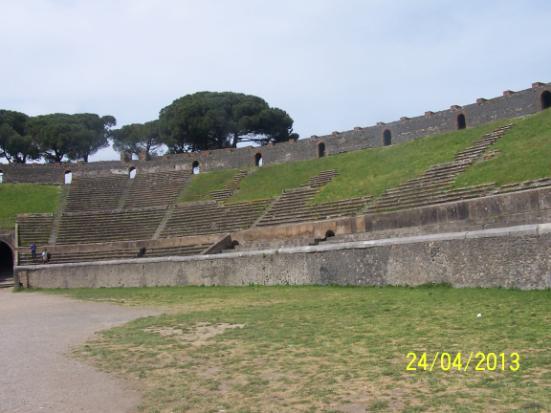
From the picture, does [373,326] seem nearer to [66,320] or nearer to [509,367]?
[509,367]

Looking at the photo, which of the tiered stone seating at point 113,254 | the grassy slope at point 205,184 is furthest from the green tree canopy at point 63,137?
the tiered stone seating at point 113,254

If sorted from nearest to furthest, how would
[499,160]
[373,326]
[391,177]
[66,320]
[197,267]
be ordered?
[373,326] < [66,320] < [197,267] < [499,160] < [391,177]

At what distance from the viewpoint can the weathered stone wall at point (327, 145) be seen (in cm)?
3139

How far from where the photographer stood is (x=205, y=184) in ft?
135

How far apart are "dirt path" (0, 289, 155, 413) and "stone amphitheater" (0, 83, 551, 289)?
5632mm

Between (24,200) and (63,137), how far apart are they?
23.8 metres

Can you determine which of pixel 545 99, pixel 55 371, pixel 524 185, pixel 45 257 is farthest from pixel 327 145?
pixel 55 371

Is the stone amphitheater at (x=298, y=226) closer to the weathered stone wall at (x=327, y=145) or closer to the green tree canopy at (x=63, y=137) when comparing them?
the weathered stone wall at (x=327, y=145)

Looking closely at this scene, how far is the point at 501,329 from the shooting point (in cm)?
691

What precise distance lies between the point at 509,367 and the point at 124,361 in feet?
14.7

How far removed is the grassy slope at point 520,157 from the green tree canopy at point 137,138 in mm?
47962

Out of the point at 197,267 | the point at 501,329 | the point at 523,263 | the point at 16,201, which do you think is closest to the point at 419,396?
the point at 501,329

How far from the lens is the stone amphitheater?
37.9ft

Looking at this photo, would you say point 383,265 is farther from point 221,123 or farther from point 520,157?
point 221,123
